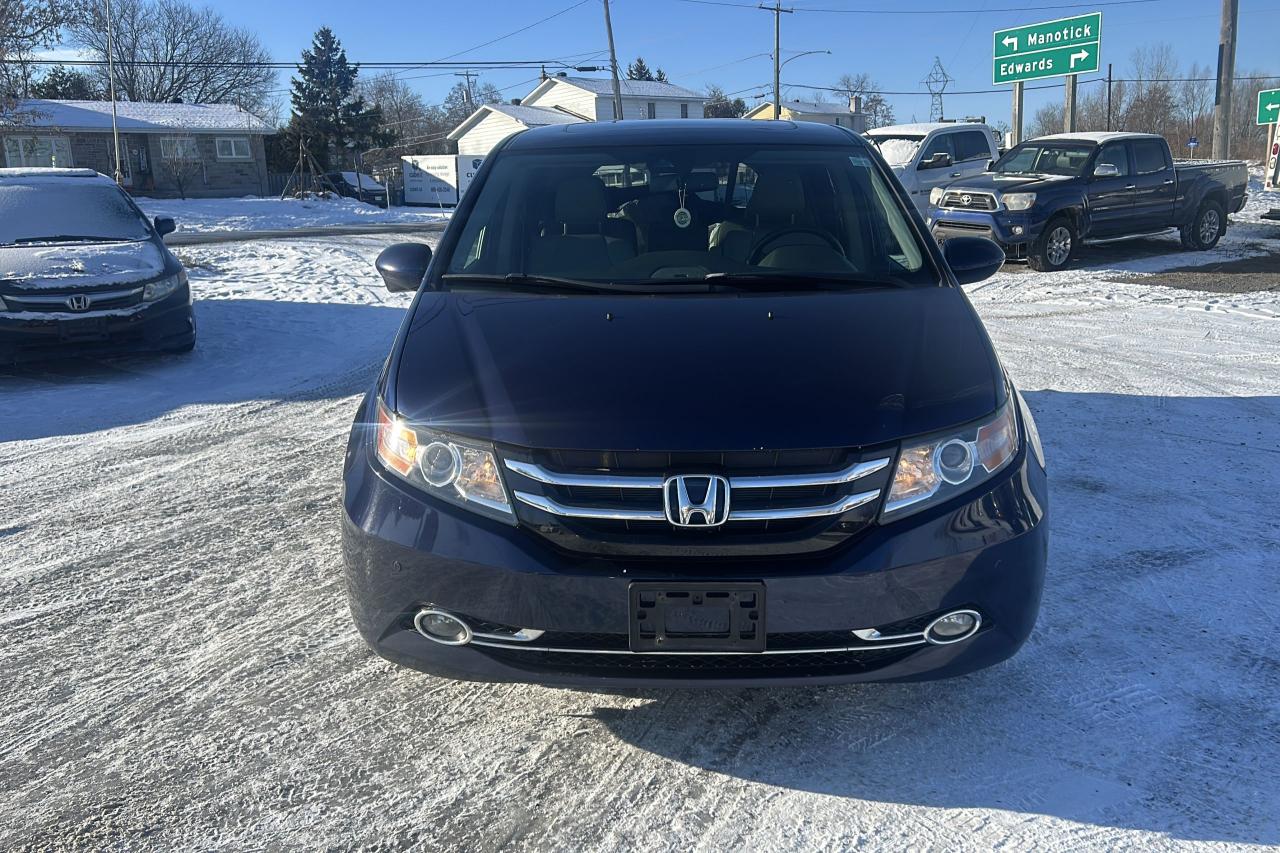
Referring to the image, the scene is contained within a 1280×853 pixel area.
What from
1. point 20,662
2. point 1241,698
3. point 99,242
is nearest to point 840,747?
point 1241,698

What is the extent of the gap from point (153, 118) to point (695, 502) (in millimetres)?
54703

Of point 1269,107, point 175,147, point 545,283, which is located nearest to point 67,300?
point 545,283

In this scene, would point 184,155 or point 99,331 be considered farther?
point 184,155

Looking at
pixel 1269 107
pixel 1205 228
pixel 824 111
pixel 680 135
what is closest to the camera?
pixel 680 135

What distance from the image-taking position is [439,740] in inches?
108

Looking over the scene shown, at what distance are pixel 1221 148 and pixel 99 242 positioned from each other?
2366 centimetres

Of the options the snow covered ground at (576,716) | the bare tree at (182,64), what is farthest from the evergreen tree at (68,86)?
the snow covered ground at (576,716)

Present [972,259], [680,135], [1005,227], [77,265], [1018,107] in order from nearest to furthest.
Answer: [972,259] → [680,135] → [77,265] → [1005,227] → [1018,107]

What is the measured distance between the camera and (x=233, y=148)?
5031 cm

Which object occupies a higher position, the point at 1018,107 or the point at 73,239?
the point at 1018,107

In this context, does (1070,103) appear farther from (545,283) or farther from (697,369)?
(697,369)

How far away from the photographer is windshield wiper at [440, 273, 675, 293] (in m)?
3.28

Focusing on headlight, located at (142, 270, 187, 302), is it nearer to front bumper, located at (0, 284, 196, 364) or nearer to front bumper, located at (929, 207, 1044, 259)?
front bumper, located at (0, 284, 196, 364)

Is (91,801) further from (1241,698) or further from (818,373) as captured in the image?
(1241,698)
